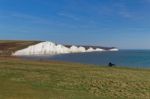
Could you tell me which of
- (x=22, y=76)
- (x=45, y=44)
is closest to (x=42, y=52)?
(x=45, y=44)

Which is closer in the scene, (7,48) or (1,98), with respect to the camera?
(1,98)

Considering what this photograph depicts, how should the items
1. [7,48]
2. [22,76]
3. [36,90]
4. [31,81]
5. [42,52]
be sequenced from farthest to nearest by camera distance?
1. [42,52]
2. [7,48]
3. [22,76]
4. [31,81]
5. [36,90]

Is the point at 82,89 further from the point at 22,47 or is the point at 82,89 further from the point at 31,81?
the point at 22,47

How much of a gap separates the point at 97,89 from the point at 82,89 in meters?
1.39

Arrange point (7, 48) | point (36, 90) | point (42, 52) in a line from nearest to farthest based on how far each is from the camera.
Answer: point (36, 90)
point (7, 48)
point (42, 52)

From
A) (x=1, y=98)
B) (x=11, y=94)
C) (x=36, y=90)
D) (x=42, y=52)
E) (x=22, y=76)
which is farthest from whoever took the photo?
(x=42, y=52)

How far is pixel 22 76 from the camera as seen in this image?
35.2 meters

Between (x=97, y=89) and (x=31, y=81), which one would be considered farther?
(x=31, y=81)

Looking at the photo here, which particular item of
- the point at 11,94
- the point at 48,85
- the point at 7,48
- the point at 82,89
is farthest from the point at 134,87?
the point at 7,48

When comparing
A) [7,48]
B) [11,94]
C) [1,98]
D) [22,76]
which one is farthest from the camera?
[7,48]

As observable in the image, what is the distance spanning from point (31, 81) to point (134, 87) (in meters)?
10.6

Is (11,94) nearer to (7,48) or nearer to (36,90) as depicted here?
(36,90)

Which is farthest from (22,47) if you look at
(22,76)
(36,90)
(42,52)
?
(36,90)

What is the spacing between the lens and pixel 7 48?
147 metres
